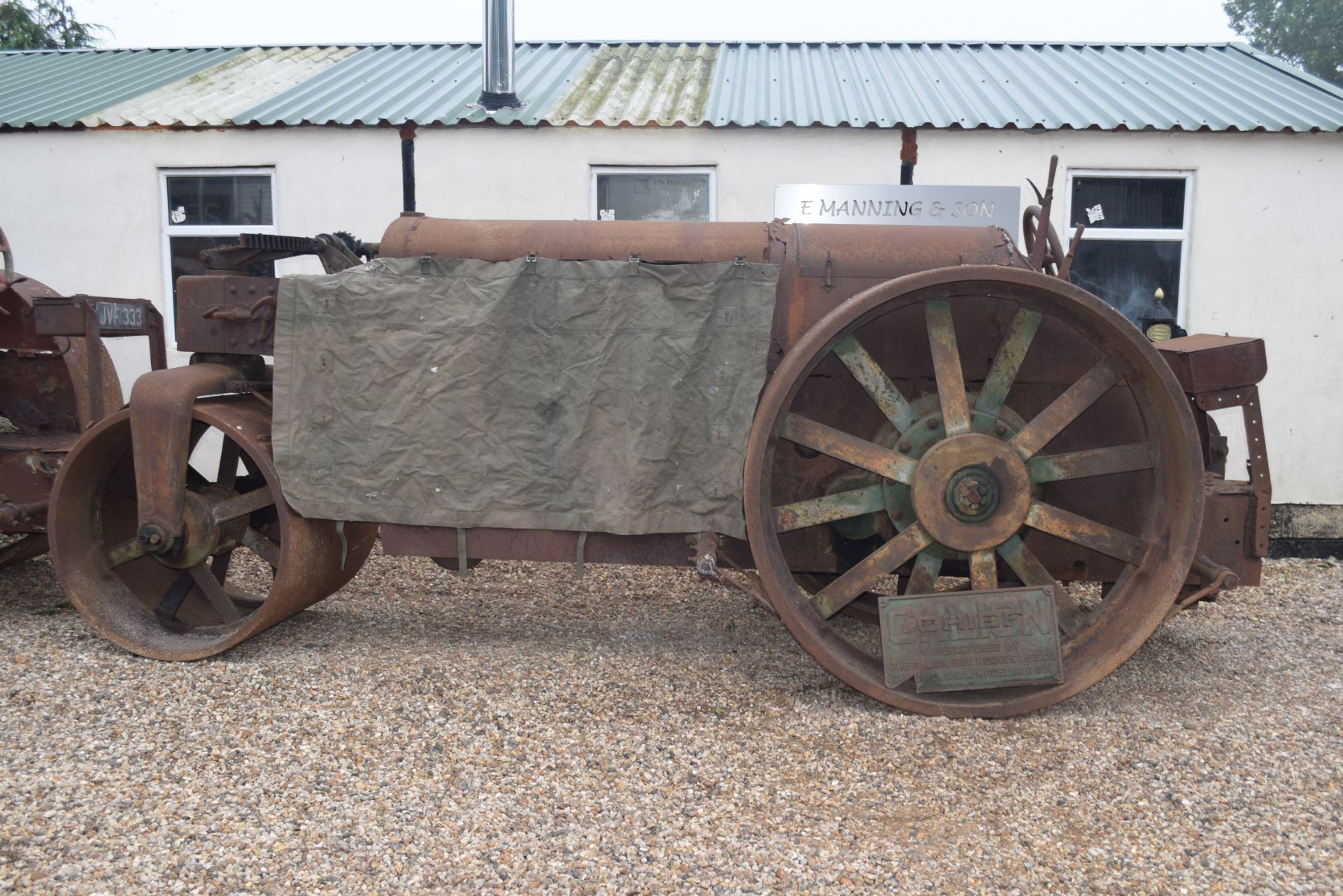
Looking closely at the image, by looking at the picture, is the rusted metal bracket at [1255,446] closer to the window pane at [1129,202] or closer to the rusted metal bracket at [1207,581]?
the rusted metal bracket at [1207,581]

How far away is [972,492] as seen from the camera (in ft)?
10.6

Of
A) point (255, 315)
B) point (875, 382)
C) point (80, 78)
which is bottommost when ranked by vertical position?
point (875, 382)

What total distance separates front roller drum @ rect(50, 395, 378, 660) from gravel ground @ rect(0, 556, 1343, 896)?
165mm

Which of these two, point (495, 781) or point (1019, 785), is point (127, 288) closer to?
point (495, 781)

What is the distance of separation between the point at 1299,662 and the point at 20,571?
623 centimetres

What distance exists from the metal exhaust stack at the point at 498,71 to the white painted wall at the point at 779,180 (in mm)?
384

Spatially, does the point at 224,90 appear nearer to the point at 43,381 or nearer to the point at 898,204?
the point at 43,381

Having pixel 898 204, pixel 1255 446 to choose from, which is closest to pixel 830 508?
pixel 1255 446

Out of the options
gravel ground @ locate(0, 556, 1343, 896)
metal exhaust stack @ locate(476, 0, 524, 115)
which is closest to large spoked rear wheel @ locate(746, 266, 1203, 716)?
gravel ground @ locate(0, 556, 1343, 896)

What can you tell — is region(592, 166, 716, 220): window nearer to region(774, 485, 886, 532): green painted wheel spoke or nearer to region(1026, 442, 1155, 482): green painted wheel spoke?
region(774, 485, 886, 532): green painted wheel spoke

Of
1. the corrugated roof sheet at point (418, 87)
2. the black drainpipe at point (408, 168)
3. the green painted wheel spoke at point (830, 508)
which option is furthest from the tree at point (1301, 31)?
the green painted wheel spoke at point (830, 508)

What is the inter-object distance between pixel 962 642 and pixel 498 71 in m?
5.45

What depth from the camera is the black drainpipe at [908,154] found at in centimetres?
645

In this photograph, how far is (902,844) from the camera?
2.48 m
